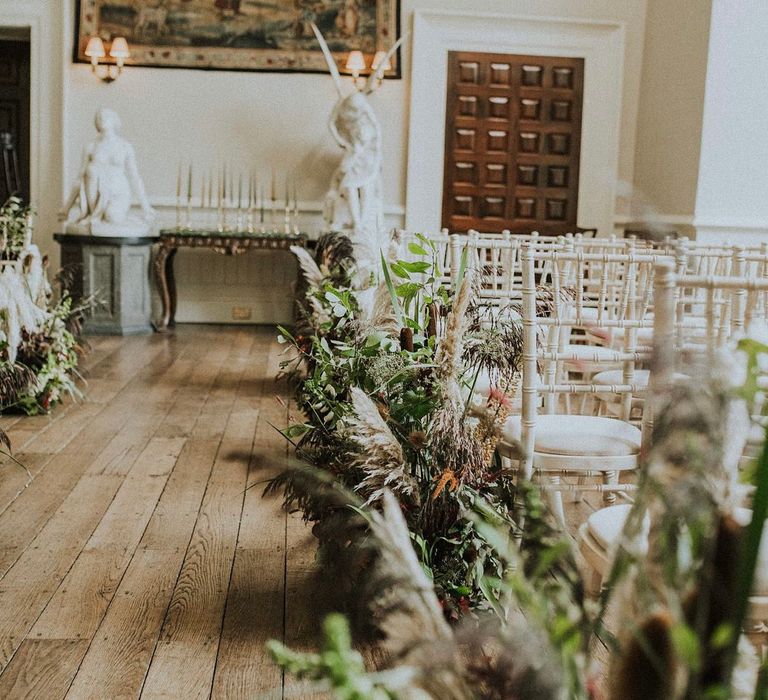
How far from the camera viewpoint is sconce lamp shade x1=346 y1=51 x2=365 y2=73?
7895mm

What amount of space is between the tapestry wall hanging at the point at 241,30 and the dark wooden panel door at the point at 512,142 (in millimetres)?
721

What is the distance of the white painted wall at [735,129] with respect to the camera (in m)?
6.81

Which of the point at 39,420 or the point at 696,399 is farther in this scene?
the point at 39,420

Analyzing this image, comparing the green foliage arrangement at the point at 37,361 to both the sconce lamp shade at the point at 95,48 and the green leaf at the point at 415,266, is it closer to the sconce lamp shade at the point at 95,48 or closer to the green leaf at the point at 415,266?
the green leaf at the point at 415,266

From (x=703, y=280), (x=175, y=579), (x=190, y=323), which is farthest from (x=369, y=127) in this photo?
(x=703, y=280)

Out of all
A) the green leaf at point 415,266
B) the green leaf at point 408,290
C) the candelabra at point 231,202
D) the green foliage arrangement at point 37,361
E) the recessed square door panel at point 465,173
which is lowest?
the green foliage arrangement at point 37,361

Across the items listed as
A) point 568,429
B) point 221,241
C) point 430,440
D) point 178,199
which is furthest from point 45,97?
point 430,440

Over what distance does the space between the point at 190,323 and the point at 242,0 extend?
276cm

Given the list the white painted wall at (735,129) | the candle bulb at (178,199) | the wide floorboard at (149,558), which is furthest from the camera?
the candle bulb at (178,199)

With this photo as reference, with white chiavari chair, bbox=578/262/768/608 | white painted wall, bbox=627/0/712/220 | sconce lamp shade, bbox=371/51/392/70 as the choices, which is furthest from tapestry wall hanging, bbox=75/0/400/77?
white chiavari chair, bbox=578/262/768/608

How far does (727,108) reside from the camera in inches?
271

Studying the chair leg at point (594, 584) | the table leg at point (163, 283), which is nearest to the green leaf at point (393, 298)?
the chair leg at point (594, 584)

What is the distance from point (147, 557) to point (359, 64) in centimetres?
597

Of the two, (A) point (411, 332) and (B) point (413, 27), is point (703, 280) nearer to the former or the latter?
(A) point (411, 332)
